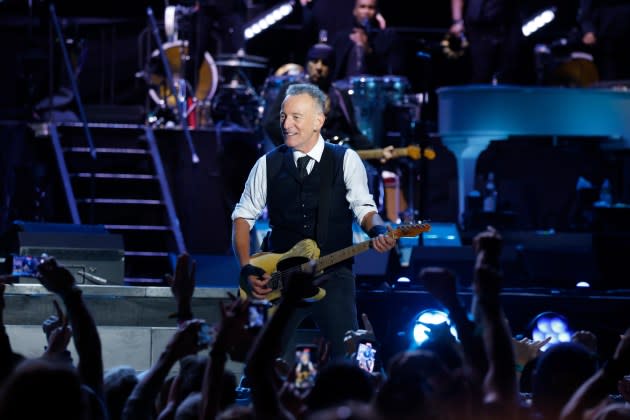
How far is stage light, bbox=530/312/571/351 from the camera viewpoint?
743cm

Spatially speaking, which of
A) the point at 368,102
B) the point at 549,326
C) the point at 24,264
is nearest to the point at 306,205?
the point at 549,326

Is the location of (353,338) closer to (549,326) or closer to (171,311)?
(549,326)

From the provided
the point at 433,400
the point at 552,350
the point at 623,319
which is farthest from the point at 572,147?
the point at 433,400

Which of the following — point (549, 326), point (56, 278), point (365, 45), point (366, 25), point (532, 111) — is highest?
point (366, 25)

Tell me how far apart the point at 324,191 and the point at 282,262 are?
0.48 meters

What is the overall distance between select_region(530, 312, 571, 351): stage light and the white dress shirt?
4.31 ft

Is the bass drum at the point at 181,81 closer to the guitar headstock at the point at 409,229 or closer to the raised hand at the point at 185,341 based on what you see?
the guitar headstock at the point at 409,229

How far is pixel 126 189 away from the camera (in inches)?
548

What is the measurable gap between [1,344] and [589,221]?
9.67 meters

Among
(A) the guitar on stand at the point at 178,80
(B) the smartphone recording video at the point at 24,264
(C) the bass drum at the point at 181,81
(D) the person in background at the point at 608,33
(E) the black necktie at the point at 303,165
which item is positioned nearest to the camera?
(E) the black necktie at the point at 303,165

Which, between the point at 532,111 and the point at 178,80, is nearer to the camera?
the point at 532,111

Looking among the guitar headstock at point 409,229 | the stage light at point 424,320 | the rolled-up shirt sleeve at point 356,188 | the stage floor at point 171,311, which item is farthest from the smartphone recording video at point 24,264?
the guitar headstock at point 409,229

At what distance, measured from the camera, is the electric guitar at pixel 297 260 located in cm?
677

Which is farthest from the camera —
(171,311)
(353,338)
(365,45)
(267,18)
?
(267,18)
